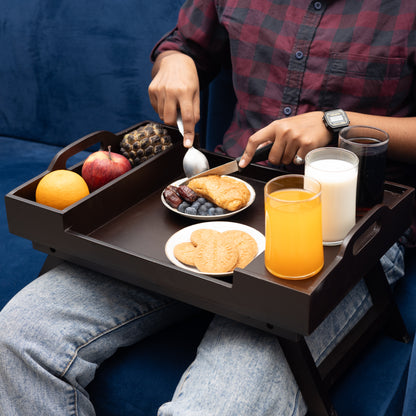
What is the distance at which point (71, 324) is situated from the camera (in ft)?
3.89

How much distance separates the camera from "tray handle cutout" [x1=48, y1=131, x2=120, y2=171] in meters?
1.32

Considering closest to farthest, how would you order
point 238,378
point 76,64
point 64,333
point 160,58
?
point 238,378, point 64,333, point 160,58, point 76,64

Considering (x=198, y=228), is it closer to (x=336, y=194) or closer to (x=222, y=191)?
(x=222, y=191)

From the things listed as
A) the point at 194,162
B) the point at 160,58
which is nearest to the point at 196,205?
the point at 194,162

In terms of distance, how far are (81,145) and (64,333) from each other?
1.47ft

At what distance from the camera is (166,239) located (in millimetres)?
1182

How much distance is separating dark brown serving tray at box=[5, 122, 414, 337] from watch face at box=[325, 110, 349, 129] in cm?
16

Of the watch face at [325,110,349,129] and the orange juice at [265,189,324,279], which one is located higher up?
the watch face at [325,110,349,129]

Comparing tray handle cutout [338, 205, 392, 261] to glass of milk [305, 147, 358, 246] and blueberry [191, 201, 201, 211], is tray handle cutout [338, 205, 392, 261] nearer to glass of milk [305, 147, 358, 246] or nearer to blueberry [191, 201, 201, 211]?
glass of milk [305, 147, 358, 246]

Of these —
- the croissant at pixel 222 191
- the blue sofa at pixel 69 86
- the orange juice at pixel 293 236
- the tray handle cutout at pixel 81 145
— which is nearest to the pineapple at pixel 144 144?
the tray handle cutout at pixel 81 145

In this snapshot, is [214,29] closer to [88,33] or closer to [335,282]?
[88,33]

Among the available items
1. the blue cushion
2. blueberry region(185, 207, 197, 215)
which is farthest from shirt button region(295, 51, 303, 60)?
the blue cushion

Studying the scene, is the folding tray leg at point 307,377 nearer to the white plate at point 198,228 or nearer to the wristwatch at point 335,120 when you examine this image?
the white plate at point 198,228

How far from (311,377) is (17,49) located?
1.59 m
